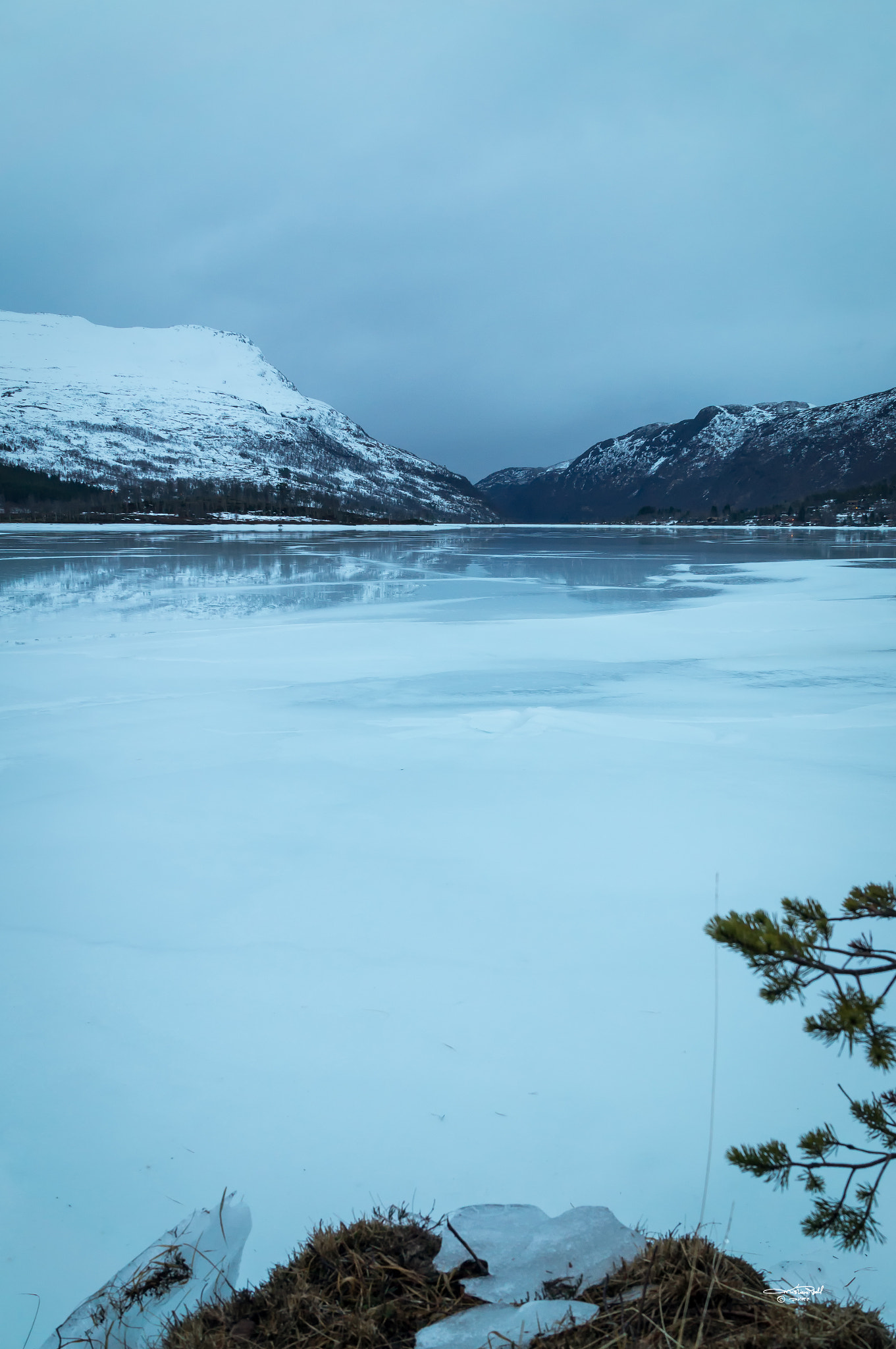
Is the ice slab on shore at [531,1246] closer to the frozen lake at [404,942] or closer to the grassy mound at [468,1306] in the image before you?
the grassy mound at [468,1306]

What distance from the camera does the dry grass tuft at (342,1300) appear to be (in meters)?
1.36

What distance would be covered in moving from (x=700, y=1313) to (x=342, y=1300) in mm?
670

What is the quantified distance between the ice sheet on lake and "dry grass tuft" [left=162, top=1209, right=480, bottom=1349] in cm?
7

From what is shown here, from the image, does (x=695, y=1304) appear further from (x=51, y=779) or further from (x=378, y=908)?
(x=51, y=779)

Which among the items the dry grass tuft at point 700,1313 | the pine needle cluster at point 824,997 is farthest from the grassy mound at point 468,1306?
the pine needle cluster at point 824,997

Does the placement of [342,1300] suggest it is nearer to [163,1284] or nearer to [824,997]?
[163,1284]

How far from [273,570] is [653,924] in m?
18.3

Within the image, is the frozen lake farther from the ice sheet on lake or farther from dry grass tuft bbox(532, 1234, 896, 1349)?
dry grass tuft bbox(532, 1234, 896, 1349)

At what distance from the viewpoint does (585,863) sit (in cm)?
338

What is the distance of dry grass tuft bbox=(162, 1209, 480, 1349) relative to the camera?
1359mm

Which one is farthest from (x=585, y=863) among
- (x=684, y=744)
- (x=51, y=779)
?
(x=51, y=779)

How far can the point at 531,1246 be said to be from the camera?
5.12ft

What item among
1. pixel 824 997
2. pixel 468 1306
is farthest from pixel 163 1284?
pixel 824 997

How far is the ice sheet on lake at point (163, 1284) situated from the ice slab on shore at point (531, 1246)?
484 millimetres
